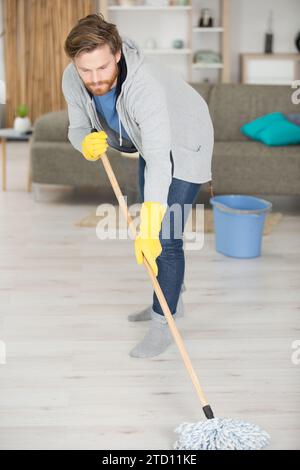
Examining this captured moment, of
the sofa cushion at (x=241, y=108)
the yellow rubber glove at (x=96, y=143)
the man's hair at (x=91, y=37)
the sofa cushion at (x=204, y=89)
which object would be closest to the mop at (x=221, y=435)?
the yellow rubber glove at (x=96, y=143)

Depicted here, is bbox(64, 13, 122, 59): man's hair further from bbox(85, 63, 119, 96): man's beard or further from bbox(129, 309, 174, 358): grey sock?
bbox(129, 309, 174, 358): grey sock

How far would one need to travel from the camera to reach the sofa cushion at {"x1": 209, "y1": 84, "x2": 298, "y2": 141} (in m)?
4.96

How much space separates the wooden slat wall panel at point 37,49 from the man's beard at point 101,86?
5628 mm

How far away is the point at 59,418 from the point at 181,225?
29.2 inches

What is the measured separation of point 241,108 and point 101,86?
2943 mm

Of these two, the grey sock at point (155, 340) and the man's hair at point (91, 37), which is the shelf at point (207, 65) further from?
the man's hair at point (91, 37)

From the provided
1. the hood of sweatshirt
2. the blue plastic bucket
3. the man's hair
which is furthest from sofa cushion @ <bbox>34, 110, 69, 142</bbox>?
the man's hair

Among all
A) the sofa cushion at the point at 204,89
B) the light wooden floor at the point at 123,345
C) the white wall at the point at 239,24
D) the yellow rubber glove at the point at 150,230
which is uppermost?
the white wall at the point at 239,24

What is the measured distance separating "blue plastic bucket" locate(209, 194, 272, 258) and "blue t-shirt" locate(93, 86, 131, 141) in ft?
4.38

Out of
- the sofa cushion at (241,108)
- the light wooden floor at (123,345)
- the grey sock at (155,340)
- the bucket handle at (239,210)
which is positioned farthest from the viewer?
the sofa cushion at (241,108)

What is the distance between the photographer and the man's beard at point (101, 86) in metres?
2.14

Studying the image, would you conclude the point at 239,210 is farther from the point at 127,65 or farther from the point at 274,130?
the point at 127,65

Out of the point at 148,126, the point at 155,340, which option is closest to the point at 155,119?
the point at 148,126
